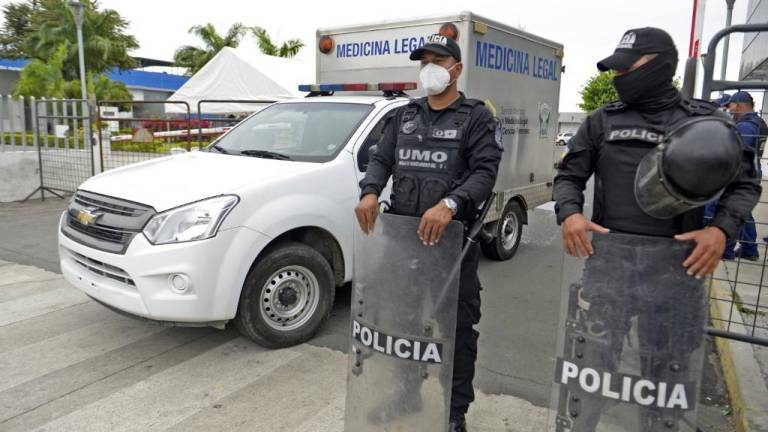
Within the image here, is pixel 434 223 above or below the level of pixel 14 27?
below

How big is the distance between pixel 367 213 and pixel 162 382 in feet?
6.39

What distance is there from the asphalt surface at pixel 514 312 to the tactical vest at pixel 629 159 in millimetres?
1568

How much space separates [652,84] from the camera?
83.6 inches

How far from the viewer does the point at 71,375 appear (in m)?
3.66

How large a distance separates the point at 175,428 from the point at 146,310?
0.80 meters

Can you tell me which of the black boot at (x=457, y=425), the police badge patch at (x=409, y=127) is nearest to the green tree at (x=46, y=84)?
the police badge patch at (x=409, y=127)

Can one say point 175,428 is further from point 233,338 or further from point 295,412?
point 233,338

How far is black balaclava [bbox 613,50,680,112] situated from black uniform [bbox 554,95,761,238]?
0.08 feet

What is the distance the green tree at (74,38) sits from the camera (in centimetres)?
3447

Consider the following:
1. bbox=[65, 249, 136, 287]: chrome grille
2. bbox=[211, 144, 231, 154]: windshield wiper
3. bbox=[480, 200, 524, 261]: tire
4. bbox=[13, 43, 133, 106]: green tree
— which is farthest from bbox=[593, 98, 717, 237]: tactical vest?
bbox=[13, 43, 133, 106]: green tree

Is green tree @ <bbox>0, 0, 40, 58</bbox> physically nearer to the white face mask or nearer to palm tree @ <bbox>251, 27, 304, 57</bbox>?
palm tree @ <bbox>251, 27, 304, 57</bbox>

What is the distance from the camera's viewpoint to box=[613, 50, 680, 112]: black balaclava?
211cm

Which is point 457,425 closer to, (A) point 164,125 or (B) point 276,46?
(A) point 164,125

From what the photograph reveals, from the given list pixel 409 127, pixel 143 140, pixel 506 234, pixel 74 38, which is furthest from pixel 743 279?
pixel 74 38
